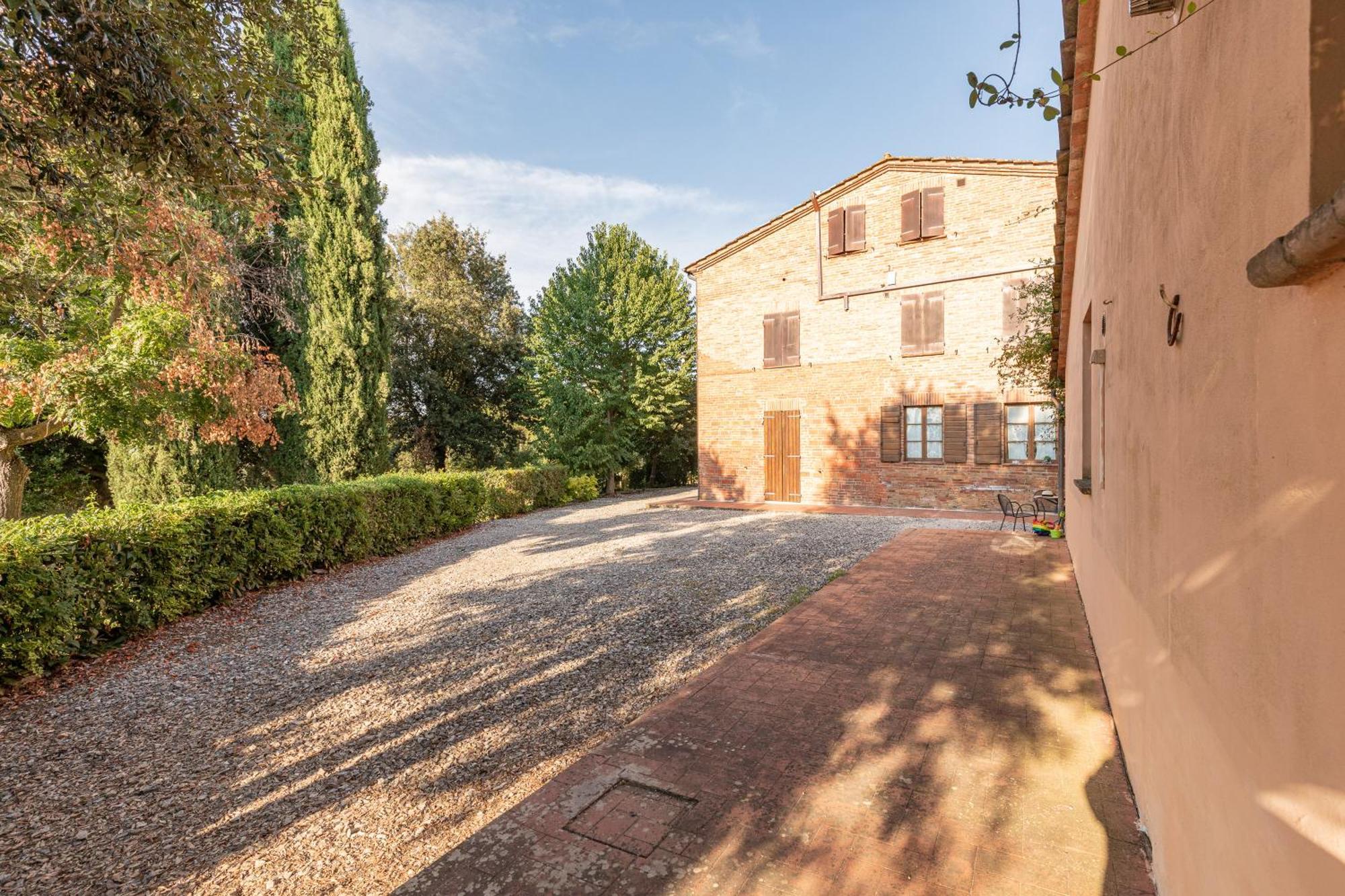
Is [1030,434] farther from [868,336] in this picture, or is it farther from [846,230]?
[846,230]

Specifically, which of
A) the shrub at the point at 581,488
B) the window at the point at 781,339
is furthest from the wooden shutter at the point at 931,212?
the shrub at the point at 581,488

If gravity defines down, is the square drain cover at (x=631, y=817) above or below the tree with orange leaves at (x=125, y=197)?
below

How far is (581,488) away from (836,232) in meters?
10.0

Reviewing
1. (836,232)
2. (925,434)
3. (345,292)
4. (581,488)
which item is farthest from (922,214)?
(345,292)

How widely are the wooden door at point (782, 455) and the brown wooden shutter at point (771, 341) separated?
1.30 m

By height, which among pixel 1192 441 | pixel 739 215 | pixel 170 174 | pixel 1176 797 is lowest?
pixel 1176 797

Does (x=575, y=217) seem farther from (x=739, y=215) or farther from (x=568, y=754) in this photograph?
(x=568, y=754)

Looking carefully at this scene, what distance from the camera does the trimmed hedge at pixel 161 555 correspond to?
4.61 meters

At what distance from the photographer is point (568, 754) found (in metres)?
3.29

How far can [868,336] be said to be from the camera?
14359mm

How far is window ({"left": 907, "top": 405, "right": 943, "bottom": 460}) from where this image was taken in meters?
13.6

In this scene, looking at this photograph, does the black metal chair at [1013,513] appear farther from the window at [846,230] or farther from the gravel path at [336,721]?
the window at [846,230]

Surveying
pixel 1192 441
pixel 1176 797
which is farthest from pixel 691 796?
pixel 1192 441

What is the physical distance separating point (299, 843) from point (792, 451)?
13712 millimetres
